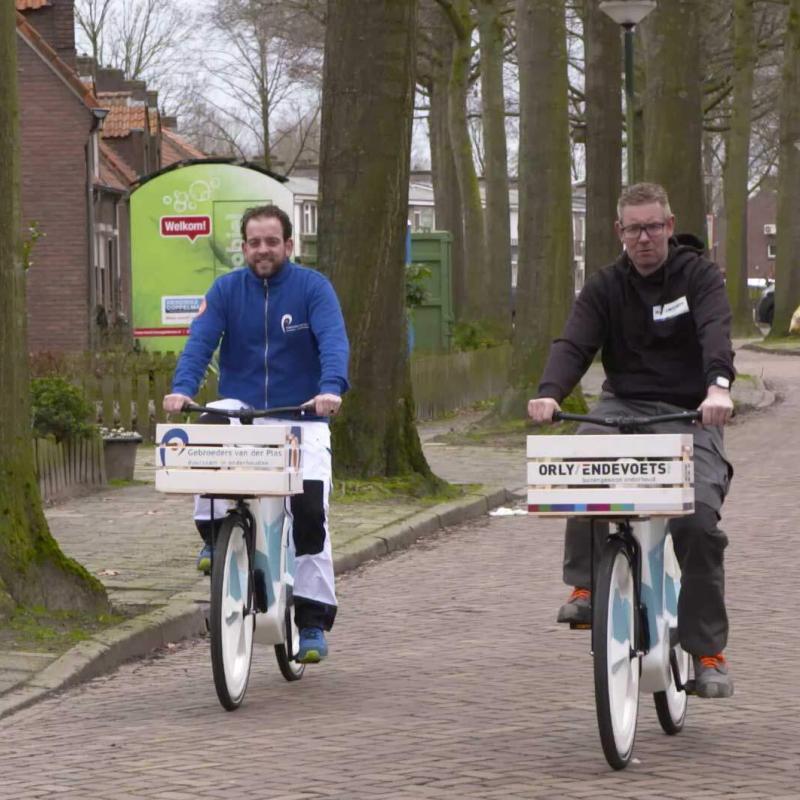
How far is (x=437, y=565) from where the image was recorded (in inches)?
453

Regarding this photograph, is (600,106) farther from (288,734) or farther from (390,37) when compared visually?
(288,734)

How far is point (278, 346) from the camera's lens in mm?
7527

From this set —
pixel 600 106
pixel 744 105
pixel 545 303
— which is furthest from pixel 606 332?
pixel 744 105

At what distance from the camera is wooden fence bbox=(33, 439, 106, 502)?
14.0m

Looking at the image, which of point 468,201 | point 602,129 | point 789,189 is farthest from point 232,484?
point 789,189

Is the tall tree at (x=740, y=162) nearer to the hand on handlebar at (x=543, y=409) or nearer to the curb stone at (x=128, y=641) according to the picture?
the curb stone at (x=128, y=641)

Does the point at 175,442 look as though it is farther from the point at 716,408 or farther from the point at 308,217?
the point at 308,217

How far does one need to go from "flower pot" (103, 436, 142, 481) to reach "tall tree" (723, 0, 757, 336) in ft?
70.4

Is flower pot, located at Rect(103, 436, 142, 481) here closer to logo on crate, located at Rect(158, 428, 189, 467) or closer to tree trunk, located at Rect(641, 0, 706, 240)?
logo on crate, located at Rect(158, 428, 189, 467)

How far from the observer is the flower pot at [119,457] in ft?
50.2

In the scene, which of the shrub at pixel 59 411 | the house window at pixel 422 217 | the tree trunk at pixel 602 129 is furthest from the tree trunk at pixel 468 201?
the house window at pixel 422 217

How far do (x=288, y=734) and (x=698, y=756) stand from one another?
4.61ft

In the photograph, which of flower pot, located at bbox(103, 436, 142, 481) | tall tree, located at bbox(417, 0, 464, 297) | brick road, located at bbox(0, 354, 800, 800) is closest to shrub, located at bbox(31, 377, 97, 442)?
flower pot, located at bbox(103, 436, 142, 481)

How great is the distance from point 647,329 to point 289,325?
1604mm
